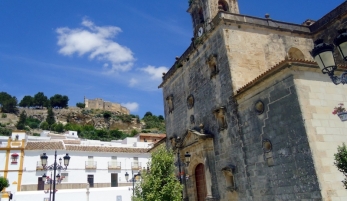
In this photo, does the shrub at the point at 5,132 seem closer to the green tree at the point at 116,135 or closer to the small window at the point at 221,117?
the green tree at the point at 116,135

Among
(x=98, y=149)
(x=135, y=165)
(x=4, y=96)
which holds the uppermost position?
(x=4, y=96)

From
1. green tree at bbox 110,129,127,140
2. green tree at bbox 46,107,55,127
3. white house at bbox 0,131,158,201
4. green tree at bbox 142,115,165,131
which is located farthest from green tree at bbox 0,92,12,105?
white house at bbox 0,131,158,201

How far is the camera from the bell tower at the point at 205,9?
15.5 meters

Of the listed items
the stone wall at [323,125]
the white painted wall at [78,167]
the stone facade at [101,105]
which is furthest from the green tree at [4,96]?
the stone wall at [323,125]

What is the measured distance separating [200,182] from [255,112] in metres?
5.62

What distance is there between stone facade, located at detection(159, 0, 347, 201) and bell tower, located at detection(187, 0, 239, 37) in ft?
0.36

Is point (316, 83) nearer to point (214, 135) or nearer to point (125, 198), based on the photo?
point (214, 135)

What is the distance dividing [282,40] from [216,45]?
11.0ft

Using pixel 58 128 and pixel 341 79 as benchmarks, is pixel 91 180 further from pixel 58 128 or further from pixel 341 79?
pixel 58 128

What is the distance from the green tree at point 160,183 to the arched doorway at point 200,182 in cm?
217

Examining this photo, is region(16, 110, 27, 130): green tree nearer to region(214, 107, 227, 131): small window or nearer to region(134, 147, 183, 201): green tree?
region(134, 147, 183, 201): green tree

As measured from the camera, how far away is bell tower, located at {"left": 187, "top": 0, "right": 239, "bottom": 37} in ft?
50.9

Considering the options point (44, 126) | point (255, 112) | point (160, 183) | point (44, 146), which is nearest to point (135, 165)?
point (44, 146)

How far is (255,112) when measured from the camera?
1114 centimetres
